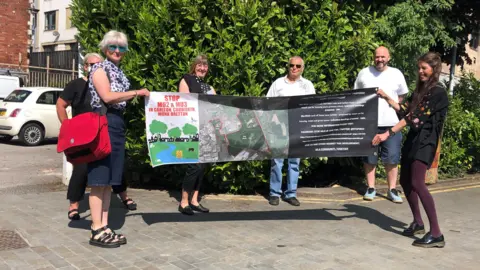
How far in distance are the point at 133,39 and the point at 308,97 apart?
2.74 metres

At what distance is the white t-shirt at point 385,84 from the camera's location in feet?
21.5

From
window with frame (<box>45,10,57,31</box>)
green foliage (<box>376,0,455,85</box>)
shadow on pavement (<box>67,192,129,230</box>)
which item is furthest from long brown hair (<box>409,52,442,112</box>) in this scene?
window with frame (<box>45,10,57,31</box>)

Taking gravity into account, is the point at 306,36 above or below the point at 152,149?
above

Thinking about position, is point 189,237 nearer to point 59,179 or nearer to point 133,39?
point 133,39

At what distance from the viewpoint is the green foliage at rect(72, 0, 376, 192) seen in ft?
20.4

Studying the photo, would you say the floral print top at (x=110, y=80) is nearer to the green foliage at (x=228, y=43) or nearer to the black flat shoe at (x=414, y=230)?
the green foliage at (x=228, y=43)

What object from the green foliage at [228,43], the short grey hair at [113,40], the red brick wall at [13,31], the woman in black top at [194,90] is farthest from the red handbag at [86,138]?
the red brick wall at [13,31]

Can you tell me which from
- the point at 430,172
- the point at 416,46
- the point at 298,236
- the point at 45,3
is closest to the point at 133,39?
the point at 298,236

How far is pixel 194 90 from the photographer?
18.6ft

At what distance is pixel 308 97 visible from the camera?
531 cm

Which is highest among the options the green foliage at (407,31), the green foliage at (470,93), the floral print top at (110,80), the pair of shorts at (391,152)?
the green foliage at (407,31)

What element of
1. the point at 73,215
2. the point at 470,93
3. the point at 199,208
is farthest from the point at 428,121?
the point at 470,93

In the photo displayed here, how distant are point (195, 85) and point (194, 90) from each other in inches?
2.7

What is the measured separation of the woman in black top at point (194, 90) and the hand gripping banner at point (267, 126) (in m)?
0.58
